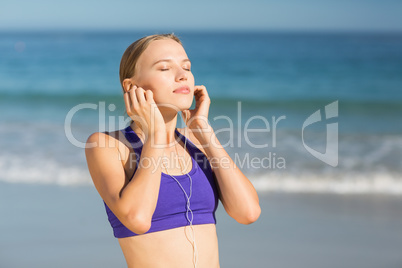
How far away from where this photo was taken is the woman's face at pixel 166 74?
2.40 meters

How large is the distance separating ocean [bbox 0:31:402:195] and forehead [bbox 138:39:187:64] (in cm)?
46

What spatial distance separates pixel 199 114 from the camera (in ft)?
8.77

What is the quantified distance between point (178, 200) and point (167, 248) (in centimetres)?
22

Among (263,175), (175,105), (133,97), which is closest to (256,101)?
(263,175)

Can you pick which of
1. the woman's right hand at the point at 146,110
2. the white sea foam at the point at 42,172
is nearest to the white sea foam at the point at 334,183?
the white sea foam at the point at 42,172

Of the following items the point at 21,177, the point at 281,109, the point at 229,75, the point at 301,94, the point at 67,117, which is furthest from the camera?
the point at 229,75

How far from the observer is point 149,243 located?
237cm

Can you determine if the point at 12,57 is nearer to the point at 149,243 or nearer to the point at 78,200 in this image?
the point at 78,200

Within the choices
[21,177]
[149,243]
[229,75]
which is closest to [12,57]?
[229,75]

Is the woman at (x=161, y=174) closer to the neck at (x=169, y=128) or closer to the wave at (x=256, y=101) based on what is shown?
the neck at (x=169, y=128)

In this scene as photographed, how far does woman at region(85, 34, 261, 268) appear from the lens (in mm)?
2240

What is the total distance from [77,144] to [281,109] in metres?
6.56

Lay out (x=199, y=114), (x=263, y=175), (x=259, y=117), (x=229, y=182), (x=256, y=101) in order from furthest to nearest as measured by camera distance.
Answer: (x=256, y=101) → (x=259, y=117) → (x=263, y=175) → (x=199, y=114) → (x=229, y=182)

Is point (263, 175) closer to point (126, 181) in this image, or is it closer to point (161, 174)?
point (161, 174)
